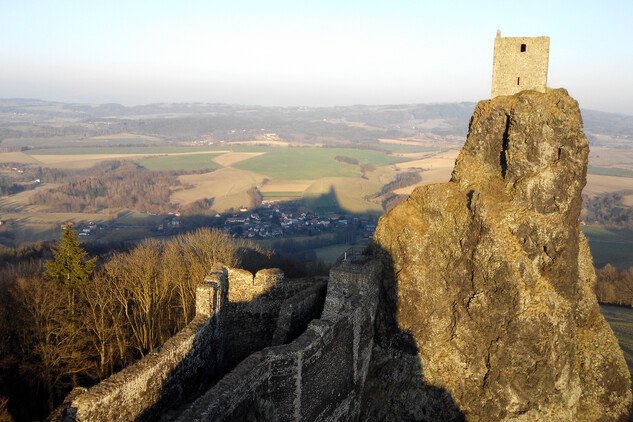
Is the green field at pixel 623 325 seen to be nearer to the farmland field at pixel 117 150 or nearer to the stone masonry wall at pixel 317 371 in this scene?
the stone masonry wall at pixel 317 371

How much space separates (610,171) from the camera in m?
142

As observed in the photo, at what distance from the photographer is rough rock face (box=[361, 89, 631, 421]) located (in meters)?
18.3

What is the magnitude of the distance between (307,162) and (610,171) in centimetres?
9037

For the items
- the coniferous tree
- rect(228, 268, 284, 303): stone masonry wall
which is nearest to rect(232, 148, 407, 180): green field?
the coniferous tree

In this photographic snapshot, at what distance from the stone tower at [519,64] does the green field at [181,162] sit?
388 ft

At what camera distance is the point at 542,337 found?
1809cm

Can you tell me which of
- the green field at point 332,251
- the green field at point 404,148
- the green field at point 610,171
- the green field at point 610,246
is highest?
the green field at point 404,148

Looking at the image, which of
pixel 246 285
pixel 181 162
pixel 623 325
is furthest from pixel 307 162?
pixel 246 285

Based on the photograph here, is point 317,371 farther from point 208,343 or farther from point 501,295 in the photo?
point 501,295

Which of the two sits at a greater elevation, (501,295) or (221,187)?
(501,295)

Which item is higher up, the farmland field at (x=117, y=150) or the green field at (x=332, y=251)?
the farmland field at (x=117, y=150)

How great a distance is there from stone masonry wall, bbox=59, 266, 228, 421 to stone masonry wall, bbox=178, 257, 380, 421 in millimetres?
2290

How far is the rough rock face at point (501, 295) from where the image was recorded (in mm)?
18266

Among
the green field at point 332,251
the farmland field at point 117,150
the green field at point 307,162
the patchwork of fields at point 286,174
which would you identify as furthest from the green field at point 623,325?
the farmland field at point 117,150
